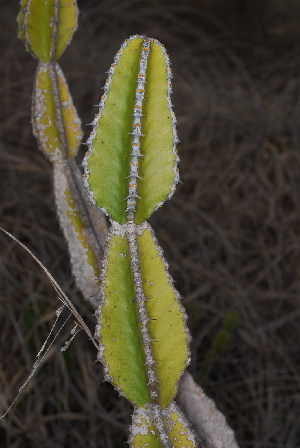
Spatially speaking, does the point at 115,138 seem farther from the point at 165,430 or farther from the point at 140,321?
the point at 165,430

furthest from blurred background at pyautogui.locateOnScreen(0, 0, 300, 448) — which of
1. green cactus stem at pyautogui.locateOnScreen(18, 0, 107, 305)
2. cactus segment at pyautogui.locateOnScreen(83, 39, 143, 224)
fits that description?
cactus segment at pyautogui.locateOnScreen(83, 39, 143, 224)

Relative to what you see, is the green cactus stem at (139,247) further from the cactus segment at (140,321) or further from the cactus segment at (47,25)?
the cactus segment at (47,25)

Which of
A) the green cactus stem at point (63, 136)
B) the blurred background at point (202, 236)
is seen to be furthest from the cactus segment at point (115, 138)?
the blurred background at point (202, 236)

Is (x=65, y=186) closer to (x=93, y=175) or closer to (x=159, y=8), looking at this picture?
(x=93, y=175)

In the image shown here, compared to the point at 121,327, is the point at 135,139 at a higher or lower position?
higher

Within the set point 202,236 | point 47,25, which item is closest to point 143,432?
point 47,25

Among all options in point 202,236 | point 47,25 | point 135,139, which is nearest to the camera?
point 135,139
